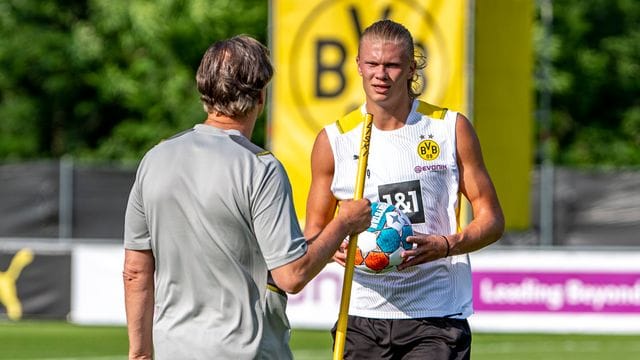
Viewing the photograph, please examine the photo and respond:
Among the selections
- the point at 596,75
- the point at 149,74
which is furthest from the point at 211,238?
the point at 596,75

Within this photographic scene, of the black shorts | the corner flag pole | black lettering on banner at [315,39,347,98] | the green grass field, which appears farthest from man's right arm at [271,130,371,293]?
black lettering on banner at [315,39,347,98]

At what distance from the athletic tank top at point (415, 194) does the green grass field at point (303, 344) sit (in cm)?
831

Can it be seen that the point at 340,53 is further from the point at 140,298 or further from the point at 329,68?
the point at 140,298

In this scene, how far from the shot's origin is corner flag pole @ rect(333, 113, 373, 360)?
18.5 ft

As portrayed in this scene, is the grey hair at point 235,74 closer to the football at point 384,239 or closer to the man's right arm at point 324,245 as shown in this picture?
the man's right arm at point 324,245

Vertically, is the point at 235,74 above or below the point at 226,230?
above

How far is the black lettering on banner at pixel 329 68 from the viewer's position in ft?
48.5

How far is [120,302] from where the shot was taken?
18.0 metres

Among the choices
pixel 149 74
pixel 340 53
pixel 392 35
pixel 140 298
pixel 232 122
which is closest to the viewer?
pixel 232 122

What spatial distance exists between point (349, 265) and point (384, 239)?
0.24 m

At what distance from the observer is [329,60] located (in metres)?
14.9

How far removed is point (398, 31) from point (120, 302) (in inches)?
487

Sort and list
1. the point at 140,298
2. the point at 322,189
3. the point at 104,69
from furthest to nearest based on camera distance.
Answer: the point at 104,69
the point at 322,189
the point at 140,298

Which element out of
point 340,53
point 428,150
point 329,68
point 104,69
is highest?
point 104,69
